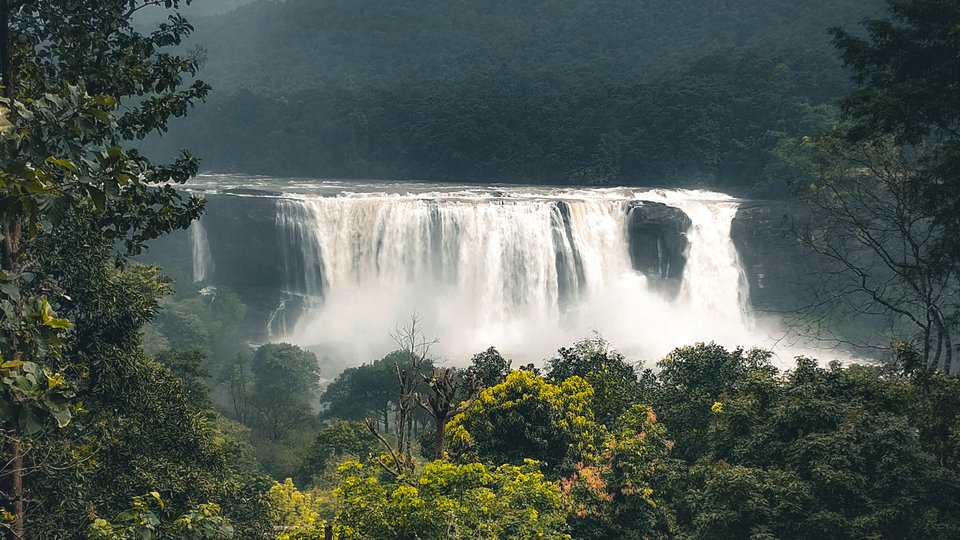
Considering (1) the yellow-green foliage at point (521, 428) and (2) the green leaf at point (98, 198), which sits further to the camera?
(1) the yellow-green foliage at point (521, 428)

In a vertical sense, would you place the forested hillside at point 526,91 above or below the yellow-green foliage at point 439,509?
above

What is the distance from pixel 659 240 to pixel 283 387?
19.6m

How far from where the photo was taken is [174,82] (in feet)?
29.9

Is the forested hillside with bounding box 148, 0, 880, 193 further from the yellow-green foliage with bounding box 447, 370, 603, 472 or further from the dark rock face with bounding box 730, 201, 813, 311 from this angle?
the yellow-green foliage with bounding box 447, 370, 603, 472

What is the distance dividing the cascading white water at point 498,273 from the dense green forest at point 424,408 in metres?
20.0

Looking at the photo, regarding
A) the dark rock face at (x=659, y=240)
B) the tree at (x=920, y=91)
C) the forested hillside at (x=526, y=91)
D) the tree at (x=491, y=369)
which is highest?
the forested hillside at (x=526, y=91)

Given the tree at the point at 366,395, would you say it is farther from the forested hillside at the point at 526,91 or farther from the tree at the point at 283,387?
the forested hillside at the point at 526,91

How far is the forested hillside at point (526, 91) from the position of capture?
53.1m

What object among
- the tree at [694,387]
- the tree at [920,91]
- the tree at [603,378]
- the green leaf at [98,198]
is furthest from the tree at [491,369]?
the green leaf at [98,198]

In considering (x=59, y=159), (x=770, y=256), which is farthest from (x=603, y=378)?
(x=770, y=256)

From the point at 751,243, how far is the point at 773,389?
29.5m

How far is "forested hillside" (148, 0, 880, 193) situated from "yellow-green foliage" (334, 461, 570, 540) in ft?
130

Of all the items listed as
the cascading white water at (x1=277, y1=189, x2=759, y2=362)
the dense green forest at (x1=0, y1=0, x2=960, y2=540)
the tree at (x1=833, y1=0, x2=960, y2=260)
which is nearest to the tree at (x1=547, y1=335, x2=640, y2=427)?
the dense green forest at (x1=0, y1=0, x2=960, y2=540)

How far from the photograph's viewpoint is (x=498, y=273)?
1604 inches
